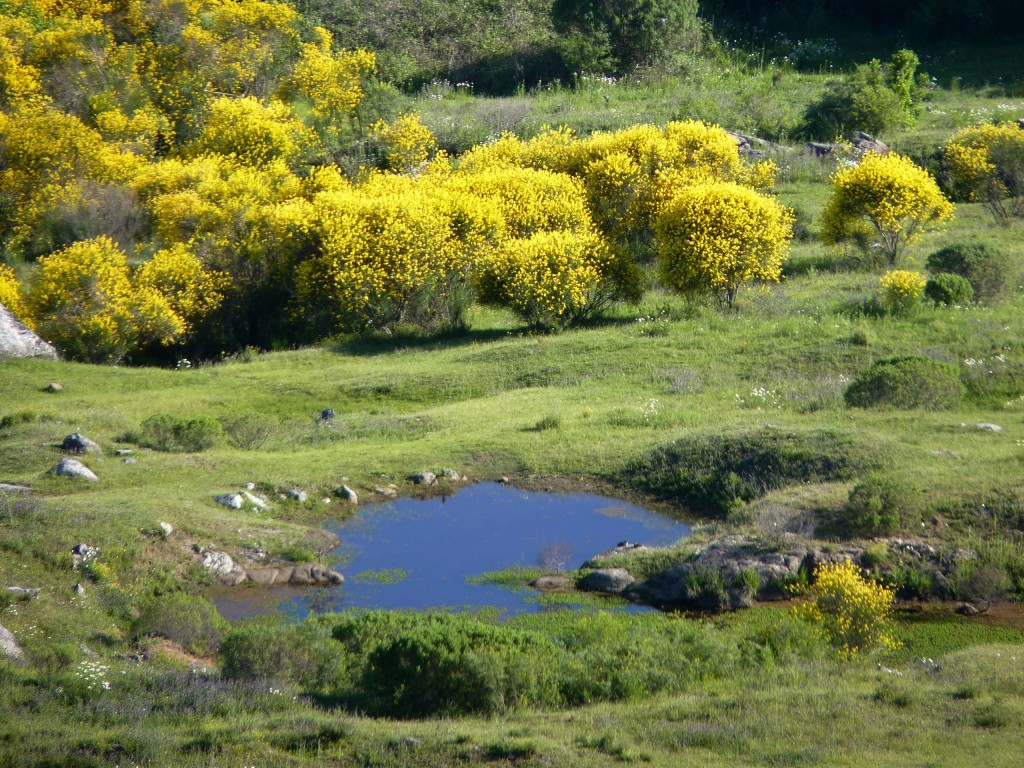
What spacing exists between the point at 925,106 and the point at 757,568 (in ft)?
97.6

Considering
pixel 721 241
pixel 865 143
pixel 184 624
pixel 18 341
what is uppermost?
pixel 865 143

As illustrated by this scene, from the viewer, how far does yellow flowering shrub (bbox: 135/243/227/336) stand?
2673 centimetres

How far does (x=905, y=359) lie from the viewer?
1859 centimetres

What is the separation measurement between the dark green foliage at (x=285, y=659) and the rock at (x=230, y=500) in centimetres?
524

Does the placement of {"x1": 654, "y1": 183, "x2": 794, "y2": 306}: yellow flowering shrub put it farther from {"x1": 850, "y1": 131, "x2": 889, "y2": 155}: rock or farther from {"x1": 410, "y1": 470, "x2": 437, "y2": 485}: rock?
{"x1": 850, "y1": 131, "x2": 889, "y2": 155}: rock

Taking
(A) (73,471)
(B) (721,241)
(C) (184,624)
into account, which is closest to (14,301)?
(A) (73,471)

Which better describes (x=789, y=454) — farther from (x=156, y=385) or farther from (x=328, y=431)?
(x=156, y=385)

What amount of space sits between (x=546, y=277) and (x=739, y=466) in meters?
9.67

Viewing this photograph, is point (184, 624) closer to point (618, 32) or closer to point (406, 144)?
point (406, 144)

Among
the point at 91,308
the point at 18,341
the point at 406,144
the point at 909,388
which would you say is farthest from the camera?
the point at 406,144

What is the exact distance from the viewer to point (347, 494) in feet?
54.4

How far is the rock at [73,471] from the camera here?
16078mm

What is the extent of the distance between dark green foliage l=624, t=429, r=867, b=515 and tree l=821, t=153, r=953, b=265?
35.2 ft

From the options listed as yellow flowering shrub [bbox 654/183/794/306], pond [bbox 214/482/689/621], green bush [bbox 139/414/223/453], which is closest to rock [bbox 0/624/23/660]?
pond [bbox 214/482/689/621]
